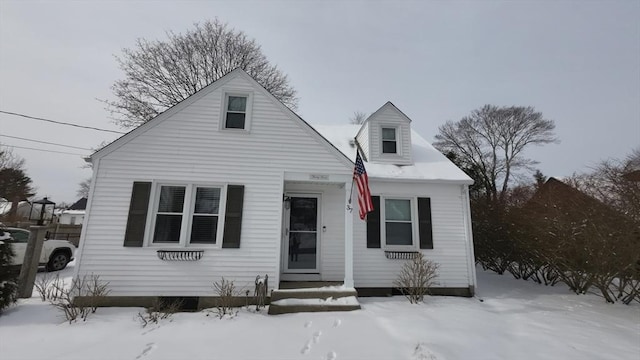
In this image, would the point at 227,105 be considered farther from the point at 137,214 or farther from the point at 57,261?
the point at 57,261

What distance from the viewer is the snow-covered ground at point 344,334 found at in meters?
3.69

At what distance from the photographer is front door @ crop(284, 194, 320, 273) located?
7168 mm

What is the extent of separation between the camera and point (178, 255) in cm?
586

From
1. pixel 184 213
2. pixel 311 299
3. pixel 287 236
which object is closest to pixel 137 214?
pixel 184 213

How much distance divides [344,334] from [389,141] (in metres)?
5.97

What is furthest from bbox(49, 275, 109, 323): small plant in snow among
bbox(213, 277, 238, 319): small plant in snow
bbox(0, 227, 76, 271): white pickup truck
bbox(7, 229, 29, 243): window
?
bbox(0, 227, 76, 271): white pickup truck

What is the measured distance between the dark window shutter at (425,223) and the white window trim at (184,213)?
5116 millimetres

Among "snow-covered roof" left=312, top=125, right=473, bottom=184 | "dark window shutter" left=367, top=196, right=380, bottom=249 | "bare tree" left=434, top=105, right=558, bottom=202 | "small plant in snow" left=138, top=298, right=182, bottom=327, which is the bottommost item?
"small plant in snow" left=138, top=298, right=182, bottom=327

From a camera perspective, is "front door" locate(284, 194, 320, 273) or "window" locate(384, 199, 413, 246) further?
"window" locate(384, 199, 413, 246)

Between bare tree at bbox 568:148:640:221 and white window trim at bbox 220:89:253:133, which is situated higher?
white window trim at bbox 220:89:253:133

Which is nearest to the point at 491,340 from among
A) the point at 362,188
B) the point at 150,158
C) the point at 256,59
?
the point at 362,188

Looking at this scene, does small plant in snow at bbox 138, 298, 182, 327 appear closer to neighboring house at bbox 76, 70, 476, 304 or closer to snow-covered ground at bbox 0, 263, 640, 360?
snow-covered ground at bbox 0, 263, 640, 360

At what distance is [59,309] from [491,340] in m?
7.84

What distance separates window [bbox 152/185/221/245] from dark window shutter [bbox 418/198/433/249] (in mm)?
5262
